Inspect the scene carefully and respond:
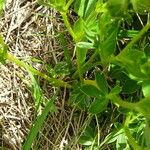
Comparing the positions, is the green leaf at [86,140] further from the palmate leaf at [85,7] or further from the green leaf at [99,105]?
the palmate leaf at [85,7]

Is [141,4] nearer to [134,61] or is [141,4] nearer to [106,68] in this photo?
[134,61]

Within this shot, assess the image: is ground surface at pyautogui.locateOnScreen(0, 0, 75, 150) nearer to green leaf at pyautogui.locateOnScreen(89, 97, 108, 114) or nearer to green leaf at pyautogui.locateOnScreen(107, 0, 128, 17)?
green leaf at pyautogui.locateOnScreen(89, 97, 108, 114)


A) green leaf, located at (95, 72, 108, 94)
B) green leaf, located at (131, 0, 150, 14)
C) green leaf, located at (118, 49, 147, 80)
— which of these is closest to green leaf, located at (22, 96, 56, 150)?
green leaf, located at (95, 72, 108, 94)

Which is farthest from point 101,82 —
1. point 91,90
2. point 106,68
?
point 106,68

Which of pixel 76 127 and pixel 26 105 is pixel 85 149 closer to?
pixel 76 127

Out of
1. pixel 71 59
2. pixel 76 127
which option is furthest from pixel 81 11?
pixel 76 127
